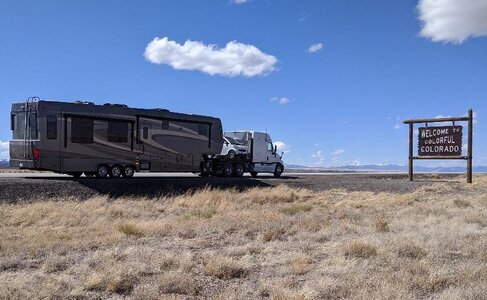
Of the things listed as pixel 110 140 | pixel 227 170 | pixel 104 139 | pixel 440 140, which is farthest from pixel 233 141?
pixel 440 140

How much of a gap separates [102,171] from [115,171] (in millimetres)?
751

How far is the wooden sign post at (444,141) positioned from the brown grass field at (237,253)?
14.5m

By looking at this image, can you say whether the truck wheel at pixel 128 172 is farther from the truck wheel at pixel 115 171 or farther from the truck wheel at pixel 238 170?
the truck wheel at pixel 238 170

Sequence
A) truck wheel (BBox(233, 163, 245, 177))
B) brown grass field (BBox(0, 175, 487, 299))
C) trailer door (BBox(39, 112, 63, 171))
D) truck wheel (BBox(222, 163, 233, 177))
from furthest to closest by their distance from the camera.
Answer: truck wheel (BBox(233, 163, 245, 177))
truck wheel (BBox(222, 163, 233, 177))
trailer door (BBox(39, 112, 63, 171))
brown grass field (BBox(0, 175, 487, 299))

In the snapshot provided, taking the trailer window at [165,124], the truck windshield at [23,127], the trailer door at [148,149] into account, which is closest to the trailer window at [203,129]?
the trailer window at [165,124]

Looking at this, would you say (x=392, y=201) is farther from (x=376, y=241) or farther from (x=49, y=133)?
(x=49, y=133)

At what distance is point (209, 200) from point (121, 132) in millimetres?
7584

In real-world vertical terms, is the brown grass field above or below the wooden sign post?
below

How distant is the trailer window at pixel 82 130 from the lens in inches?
898

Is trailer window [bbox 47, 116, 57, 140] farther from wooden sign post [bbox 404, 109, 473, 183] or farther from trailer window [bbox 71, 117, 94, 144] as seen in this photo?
wooden sign post [bbox 404, 109, 473, 183]

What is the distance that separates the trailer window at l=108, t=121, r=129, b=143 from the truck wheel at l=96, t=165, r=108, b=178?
133 centimetres

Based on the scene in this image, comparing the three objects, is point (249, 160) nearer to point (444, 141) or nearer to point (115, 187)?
point (444, 141)

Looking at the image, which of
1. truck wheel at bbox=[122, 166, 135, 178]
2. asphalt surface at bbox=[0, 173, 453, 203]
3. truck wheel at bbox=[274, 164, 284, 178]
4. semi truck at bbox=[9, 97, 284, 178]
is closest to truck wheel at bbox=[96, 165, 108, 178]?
semi truck at bbox=[9, 97, 284, 178]

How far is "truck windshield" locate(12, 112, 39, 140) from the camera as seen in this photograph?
71.7ft
